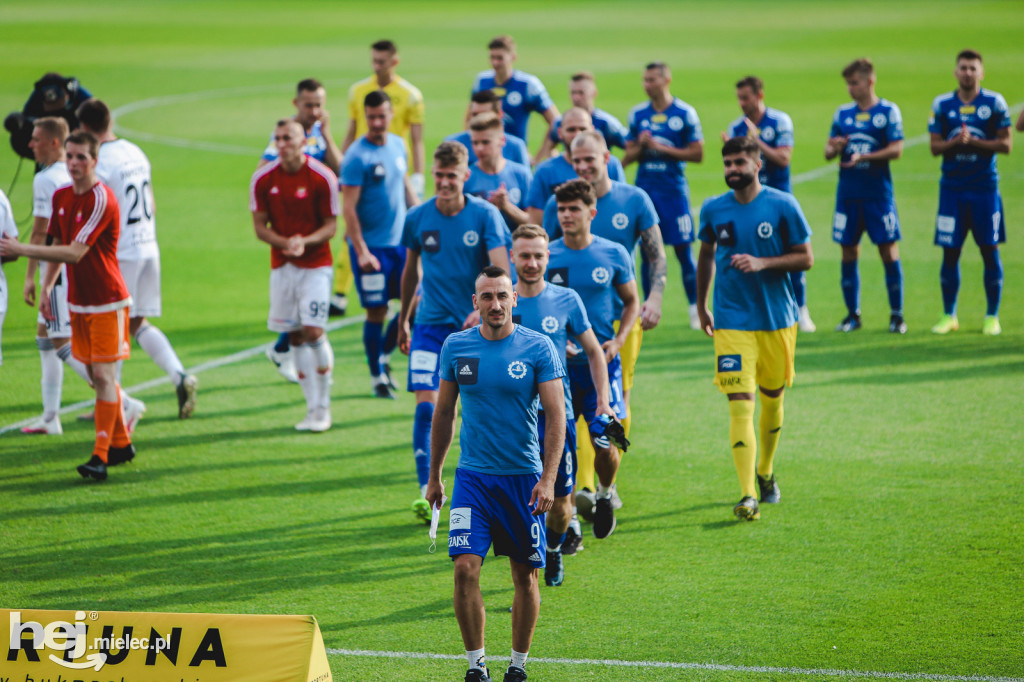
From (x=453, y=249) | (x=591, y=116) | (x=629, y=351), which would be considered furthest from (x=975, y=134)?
(x=453, y=249)

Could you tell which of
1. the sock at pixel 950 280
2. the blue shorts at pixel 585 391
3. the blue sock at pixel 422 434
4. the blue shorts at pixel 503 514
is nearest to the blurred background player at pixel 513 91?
the sock at pixel 950 280

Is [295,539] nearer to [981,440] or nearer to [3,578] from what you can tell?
[3,578]

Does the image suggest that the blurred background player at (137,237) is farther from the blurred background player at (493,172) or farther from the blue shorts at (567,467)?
the blue shorts at (567,467)

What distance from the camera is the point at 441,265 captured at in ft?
26.0

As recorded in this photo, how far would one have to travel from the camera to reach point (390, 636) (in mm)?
6160

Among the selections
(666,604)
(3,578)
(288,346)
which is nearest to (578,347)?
(666,604)

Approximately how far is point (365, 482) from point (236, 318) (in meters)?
5.78

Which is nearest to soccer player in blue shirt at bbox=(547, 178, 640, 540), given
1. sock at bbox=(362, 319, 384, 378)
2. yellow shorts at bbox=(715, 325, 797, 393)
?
yellow shorts at bbox=(715, 325, 797, 393)

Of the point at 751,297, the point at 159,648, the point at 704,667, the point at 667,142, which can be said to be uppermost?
the point at 667,142

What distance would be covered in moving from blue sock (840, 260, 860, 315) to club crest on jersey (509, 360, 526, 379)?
7567 millimetres

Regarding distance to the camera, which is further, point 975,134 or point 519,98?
point 519,98

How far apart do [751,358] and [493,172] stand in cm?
284

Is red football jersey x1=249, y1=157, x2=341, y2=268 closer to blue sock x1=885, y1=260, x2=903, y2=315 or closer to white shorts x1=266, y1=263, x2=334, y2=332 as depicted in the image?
white shorts x1=266, y1=263, x2=334, y2=332

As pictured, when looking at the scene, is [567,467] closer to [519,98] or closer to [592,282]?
[592,282]
